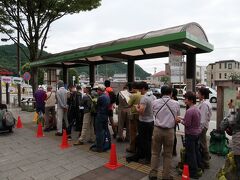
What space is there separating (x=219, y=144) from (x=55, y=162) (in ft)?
14.0

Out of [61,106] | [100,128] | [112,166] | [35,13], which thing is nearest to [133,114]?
[100,128]

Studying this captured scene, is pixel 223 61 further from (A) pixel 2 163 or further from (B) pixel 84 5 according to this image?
(A) pixel 2 163

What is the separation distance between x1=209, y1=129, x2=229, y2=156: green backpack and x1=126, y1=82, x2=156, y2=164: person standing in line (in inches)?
77.9

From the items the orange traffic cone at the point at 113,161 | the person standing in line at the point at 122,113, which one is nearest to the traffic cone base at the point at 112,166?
the orange traffic cone at the point at 113,161

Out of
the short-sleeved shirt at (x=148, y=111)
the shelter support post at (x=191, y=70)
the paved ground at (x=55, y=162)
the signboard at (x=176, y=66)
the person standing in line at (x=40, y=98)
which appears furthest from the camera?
the person standing in line at (x=40, y=98)

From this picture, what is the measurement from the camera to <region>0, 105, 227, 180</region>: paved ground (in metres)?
4.33

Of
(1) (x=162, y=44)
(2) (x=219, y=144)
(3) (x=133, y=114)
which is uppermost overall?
(1) (x=162, y=44)

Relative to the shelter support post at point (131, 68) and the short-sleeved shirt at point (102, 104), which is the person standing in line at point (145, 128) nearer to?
the short-sleeved shirt at point (102, 104)

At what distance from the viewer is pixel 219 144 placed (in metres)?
5.67

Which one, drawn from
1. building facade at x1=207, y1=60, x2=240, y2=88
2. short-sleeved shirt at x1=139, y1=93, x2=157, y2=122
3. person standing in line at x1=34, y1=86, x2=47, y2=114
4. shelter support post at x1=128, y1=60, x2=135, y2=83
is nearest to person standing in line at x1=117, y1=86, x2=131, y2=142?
short-sleeved shirt at x1=139, y1=93, x2=157, y2=122

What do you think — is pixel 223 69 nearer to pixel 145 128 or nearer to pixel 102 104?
pixel 102 104

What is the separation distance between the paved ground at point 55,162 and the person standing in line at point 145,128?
265 millimetres

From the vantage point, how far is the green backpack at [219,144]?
5.56 metres

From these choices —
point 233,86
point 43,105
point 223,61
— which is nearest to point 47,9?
point 43,105
